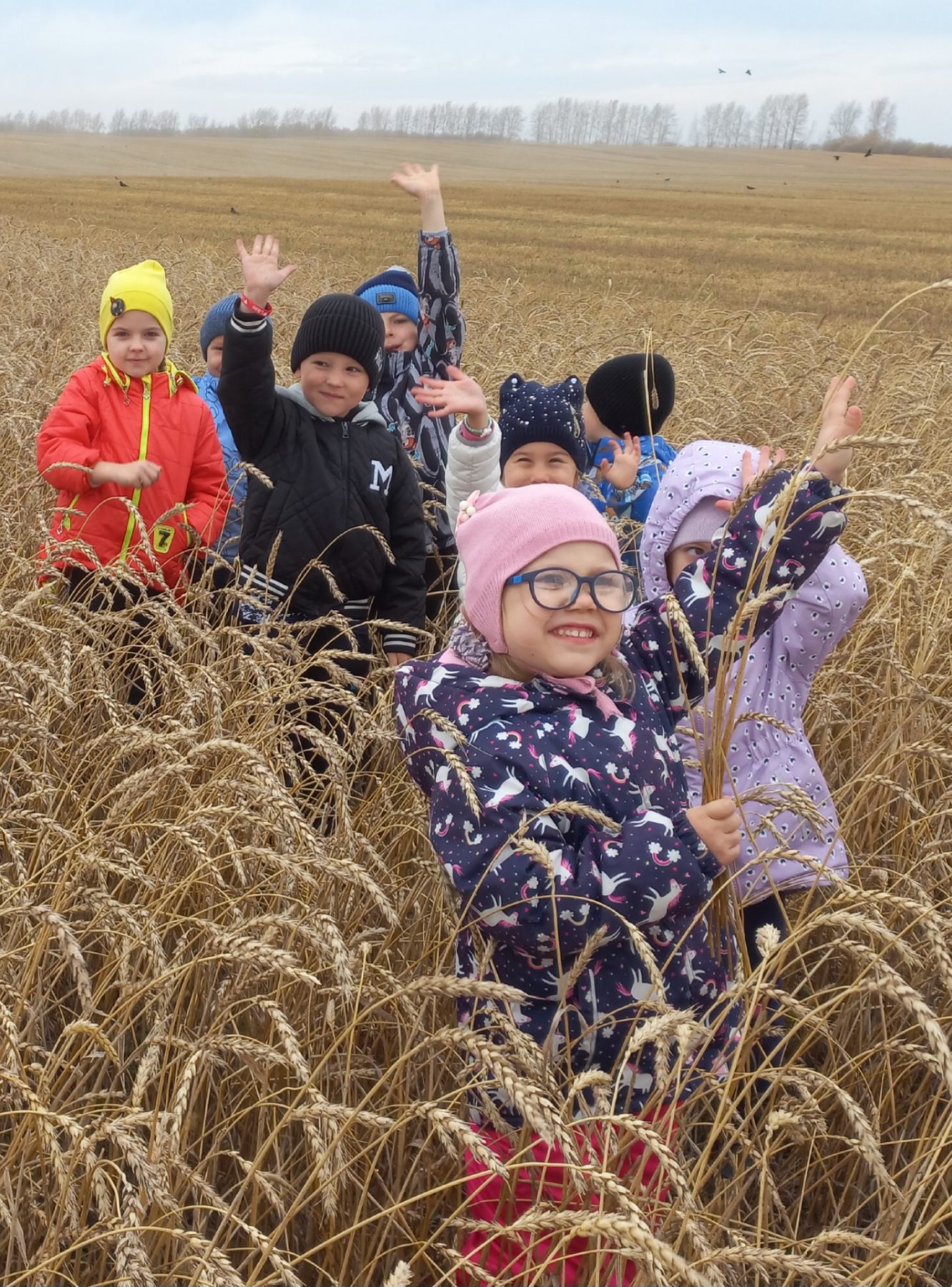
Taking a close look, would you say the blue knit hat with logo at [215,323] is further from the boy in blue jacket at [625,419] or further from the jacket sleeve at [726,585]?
the jacket sleeve at [726,585]

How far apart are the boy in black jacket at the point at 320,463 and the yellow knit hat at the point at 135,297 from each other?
420 millimetres

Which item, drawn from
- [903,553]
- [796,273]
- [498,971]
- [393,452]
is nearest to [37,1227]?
[498,971]

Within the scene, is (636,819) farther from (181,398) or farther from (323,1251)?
(181,398)

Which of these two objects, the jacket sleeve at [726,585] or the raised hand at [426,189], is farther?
the raised hand at [426,189]

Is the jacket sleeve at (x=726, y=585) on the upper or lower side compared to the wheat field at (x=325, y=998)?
upper

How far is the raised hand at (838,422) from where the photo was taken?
2.08m

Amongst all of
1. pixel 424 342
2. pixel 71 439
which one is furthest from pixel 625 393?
pixel 71 439

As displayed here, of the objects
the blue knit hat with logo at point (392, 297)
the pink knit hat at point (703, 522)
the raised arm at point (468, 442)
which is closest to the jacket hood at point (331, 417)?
the raised arm at point (468, 442)

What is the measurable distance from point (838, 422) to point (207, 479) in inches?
90.4

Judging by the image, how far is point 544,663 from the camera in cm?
189


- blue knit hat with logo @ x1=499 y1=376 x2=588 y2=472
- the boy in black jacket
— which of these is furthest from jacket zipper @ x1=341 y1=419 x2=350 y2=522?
blue knit hat with logo @ x1=499 y1=376 x2=588 y2=472

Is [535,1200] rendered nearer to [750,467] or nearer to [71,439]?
[750,467]

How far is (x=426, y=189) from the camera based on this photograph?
4156mm

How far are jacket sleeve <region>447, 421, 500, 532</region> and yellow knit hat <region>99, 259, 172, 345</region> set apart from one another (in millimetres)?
1074
